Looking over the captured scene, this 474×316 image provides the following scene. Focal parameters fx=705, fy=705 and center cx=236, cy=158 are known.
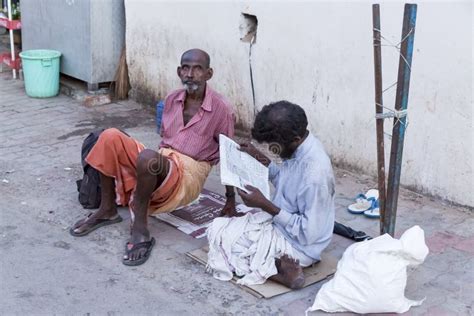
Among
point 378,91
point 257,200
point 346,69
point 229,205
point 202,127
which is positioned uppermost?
point 378,91

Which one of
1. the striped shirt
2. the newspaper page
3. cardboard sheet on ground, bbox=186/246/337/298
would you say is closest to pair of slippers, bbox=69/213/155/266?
cardboard sheet on ground, bbox=186/246/337/298

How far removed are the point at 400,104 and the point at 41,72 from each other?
456 centimetres

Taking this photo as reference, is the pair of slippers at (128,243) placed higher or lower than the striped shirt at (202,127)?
lower

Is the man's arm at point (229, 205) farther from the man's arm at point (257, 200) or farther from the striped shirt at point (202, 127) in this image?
the man's arm at point (257, 200)

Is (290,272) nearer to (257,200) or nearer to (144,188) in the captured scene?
(257,200)

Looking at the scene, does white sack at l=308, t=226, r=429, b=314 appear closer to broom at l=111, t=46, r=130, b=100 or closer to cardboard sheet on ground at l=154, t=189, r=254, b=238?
cardboard sheet on ground at l=154, t=189, r=254, b=238

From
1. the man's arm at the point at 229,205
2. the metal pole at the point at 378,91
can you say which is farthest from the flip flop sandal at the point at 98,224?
the metal pole at the point at 378,91

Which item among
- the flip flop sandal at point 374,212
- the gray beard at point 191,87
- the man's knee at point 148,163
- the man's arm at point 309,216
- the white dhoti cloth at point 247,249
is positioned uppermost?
the gray beard at point 191,87

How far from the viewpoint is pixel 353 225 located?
4.32 metres

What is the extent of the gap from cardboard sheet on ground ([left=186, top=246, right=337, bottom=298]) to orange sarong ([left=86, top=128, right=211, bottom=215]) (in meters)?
0.34

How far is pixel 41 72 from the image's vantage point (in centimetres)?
695

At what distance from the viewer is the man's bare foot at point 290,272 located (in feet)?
11.3

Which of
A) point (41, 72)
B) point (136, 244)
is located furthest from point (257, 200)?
point (41, 72)

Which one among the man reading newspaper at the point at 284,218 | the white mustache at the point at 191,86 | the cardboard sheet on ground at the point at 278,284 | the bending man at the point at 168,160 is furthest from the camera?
the white mustache at the point at 191,86
